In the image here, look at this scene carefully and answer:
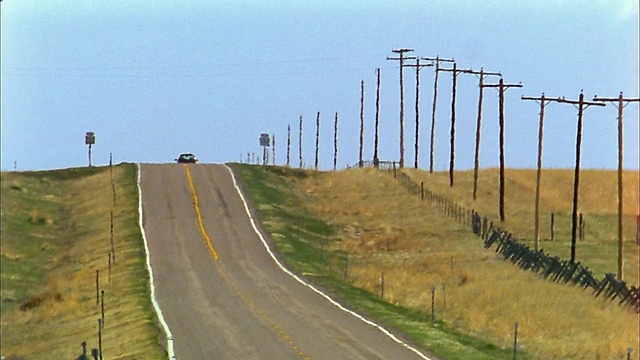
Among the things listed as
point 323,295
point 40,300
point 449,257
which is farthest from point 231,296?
point 449,257

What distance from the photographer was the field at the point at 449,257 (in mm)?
42312

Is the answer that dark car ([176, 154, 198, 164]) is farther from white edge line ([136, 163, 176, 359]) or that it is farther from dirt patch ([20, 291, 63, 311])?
dirt patch ([20, 291, 63, 311])

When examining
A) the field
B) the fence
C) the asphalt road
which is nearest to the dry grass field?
the asphalt road

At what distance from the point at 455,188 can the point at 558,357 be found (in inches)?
2713

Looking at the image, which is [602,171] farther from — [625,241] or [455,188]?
[625,241]

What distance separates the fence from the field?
0.64m

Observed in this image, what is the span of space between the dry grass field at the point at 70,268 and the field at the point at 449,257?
28.1 feet

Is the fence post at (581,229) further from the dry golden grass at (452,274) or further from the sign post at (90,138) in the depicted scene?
A: the sign post at (90,138)

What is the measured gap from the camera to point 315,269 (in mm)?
61438

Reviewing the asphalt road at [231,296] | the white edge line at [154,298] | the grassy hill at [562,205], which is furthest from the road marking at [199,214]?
the grassy hill at [562,205]

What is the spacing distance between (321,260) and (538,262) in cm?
1170

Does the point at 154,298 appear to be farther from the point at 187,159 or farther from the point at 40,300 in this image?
the point at 187,159

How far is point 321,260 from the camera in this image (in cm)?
6706

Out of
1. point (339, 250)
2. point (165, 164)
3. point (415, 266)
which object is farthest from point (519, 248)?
point (165, 164)
